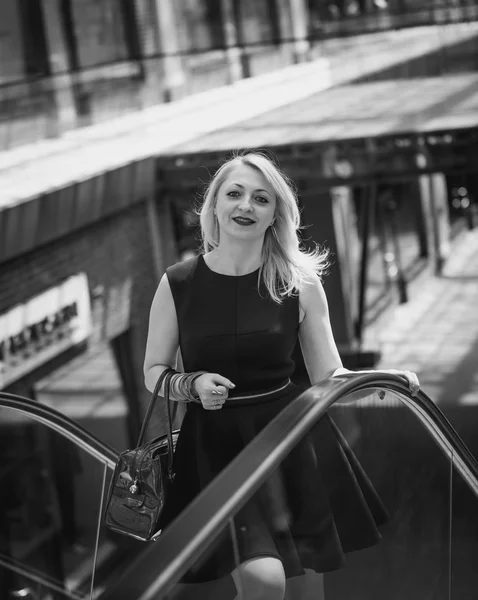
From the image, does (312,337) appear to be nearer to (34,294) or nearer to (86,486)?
(86,486)

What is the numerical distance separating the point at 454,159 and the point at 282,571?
8.28 m

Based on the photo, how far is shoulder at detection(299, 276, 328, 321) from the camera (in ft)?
11.0

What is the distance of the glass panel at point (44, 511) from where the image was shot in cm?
493

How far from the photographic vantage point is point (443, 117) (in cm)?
1088

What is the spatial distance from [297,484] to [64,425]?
6.45ft

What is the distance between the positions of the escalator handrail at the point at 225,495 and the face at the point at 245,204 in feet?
1.84

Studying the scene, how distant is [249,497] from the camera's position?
2312mm

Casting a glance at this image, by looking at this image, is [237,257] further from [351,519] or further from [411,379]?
[351,519]

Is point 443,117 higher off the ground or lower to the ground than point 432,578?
higher

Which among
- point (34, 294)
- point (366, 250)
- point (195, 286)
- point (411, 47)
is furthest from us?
point (411, 47)

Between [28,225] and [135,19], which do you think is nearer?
[28,225]

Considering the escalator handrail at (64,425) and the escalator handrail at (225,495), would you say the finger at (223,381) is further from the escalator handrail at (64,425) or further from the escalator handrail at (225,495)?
the escalator handrail at (64,425)


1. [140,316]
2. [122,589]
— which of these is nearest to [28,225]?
[140,316]

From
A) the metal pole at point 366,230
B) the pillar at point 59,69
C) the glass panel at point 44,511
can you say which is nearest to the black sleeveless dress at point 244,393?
the glass panel at point 44,511
